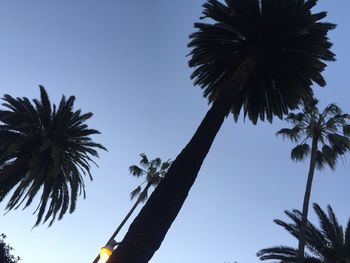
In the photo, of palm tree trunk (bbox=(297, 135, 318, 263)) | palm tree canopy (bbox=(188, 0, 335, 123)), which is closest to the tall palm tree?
palm tree canopy (bbox=(188, 0, 335, 123))

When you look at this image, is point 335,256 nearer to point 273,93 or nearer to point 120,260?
point 273,93

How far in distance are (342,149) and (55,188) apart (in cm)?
1835

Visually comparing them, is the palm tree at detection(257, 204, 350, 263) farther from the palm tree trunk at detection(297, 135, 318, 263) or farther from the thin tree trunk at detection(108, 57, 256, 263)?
the thin tree trunk at detection(108, 57, 256, 263)

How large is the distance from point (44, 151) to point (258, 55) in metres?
16.0

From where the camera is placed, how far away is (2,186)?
2291cm

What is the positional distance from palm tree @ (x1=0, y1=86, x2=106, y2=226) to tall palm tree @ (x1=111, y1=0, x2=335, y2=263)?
1187 cm

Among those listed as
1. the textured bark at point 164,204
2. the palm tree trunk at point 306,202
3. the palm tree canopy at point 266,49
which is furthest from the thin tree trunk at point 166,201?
the palm tree trunk at point 306,202

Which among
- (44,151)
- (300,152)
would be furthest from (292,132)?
(44,151)

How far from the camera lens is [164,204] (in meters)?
7.27

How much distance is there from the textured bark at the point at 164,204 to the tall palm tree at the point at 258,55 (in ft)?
1.43

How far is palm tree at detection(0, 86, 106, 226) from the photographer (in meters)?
23.2

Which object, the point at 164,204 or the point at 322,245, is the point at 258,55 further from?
the point at 322,245

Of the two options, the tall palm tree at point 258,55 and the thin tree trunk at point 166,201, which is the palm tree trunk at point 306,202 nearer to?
the tall palm tree at point 258,55

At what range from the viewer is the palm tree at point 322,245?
68.4ft
